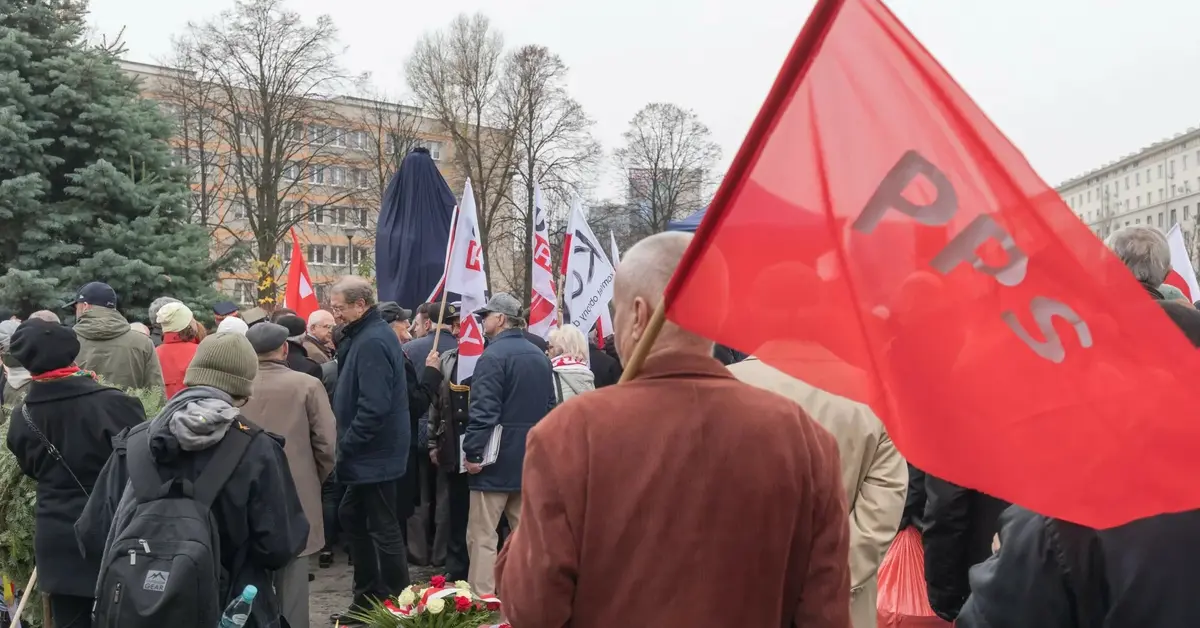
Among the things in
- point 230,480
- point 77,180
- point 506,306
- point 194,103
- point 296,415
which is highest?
point 194,103

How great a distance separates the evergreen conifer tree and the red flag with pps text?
12706 millimetres

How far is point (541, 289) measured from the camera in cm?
850

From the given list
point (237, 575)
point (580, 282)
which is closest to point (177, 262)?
point (580, 282)

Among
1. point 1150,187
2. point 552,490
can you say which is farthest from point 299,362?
point 1150,187

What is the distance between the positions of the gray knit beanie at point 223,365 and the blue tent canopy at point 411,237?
6.42 metres

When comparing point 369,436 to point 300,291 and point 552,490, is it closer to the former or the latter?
point 552,490

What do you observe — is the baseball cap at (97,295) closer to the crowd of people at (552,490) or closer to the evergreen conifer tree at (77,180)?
the crowd of people at (552,490)

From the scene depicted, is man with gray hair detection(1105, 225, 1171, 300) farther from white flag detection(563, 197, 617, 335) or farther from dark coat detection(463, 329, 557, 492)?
white flag detection(563, 197, 617, 335)

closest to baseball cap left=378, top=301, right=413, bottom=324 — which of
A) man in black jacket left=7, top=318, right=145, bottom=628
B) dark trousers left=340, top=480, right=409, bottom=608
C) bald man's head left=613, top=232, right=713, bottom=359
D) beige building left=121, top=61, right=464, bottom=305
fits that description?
dark trousers left=340, top=480, right=409, bottom=608

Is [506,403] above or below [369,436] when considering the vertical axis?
above

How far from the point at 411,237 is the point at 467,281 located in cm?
256

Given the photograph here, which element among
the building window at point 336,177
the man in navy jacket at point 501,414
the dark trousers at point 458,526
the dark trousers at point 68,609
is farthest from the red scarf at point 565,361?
the building window at point 336,177

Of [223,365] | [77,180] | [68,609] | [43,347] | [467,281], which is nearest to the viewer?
[223,365]

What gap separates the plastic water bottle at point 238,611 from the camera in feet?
11.3
